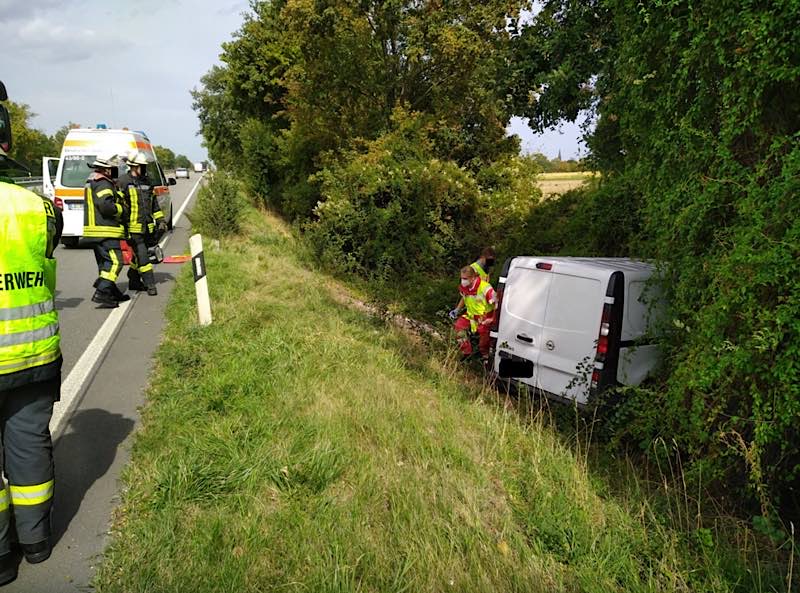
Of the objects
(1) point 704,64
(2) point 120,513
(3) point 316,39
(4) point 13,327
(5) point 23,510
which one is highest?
(3) point 316,39

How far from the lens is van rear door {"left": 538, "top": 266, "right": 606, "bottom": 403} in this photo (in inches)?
217

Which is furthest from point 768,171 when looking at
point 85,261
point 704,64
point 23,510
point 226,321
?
point 85,261

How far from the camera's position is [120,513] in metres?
3.26

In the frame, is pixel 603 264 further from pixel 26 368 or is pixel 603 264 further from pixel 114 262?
pixel 114 262

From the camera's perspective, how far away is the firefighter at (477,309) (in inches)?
296

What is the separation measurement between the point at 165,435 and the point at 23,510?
128 centimetres

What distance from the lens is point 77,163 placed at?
13117 mm

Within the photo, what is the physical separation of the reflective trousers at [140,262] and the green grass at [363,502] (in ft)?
11.2

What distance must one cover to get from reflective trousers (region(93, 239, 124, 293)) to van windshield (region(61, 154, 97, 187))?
6.34 metres

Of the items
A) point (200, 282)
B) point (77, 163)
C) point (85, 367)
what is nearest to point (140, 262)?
point (200, 282)

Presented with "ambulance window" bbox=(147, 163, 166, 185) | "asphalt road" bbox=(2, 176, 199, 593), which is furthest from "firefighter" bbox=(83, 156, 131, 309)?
"ambulance window" bbox=(147, 163, 166, 185)

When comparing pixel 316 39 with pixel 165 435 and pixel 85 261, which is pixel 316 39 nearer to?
pixel 85 261

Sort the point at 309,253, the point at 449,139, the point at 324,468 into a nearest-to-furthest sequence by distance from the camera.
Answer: the point at 324,468 → the point at 309,253 → the point at 449,139

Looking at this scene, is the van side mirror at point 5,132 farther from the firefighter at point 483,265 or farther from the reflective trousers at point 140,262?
the firefighter at point 483,265
